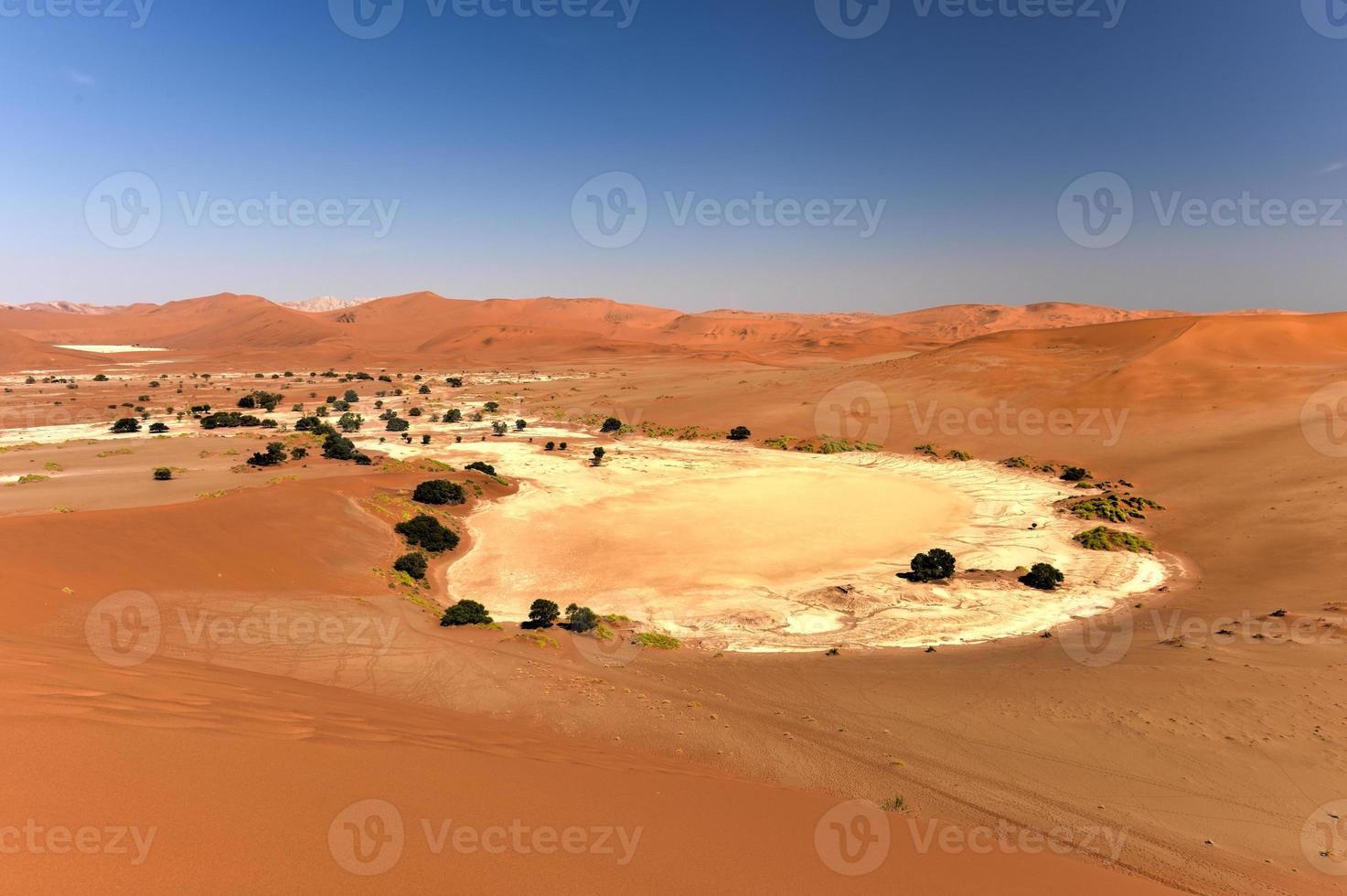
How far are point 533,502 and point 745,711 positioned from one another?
19.5m

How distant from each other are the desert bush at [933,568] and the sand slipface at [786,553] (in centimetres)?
48

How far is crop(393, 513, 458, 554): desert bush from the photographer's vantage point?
73.6 ft

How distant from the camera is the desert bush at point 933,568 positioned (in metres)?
20.1

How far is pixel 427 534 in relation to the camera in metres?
22.7

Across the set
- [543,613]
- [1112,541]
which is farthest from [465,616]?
[1112,541]

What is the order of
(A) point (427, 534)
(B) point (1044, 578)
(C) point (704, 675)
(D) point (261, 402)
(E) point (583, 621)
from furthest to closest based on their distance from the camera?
1. (D) point (261, 402)
2. (A) point (427, 534)
3. (B) point (1044, 578)
4. (E) point (583, 621)
5. (C) point (704, 675)

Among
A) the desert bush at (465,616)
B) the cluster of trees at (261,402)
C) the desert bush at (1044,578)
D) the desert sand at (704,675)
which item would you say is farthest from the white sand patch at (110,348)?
the desert bush at (1044,578)

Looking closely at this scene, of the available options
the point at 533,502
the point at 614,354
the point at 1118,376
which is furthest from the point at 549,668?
the point at 614,354

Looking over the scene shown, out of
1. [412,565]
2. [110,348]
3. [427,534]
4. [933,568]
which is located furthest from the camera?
[110,348]

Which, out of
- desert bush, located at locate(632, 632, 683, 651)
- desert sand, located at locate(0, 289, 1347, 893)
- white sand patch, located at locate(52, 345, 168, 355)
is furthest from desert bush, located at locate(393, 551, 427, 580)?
white sand patch, located at locate(52, 345, 168, 355)

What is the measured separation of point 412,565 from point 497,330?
12169 cm

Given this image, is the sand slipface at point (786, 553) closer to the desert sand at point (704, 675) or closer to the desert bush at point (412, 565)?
A: the desert sand at point (704, 675)

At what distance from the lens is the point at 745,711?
11.8 meters

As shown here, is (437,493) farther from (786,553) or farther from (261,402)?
(261,402)
